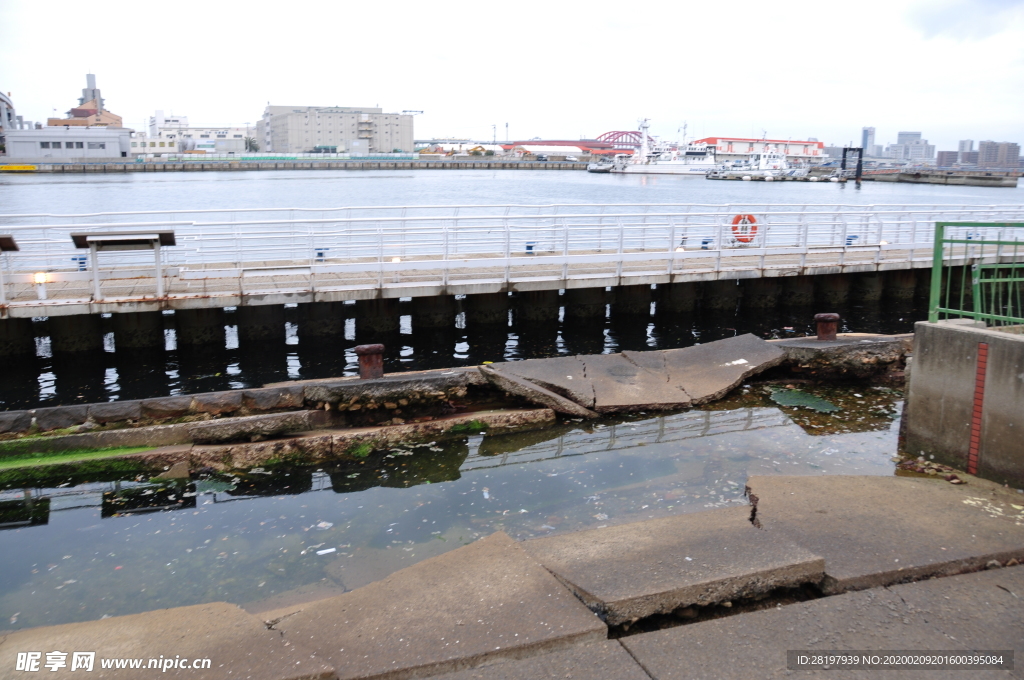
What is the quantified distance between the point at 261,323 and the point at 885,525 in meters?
14.6

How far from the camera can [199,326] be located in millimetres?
16453

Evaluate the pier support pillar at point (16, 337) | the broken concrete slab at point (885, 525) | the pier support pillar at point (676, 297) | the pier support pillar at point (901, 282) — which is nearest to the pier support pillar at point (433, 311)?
the pier support pillar at point (676, 297)

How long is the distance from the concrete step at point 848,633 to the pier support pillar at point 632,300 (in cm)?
1514

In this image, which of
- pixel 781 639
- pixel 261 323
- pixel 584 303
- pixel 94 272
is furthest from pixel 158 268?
pixel 781 639

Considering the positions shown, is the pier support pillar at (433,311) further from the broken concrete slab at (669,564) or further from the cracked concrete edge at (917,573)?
the cracked concrete edge at (917,573)

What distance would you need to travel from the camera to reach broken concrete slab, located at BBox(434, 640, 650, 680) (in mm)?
4234

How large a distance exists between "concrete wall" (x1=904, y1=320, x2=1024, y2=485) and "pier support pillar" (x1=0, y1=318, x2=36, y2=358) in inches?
655

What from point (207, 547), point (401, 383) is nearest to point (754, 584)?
point (207, 547)

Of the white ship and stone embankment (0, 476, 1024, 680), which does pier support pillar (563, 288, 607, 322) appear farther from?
the white ship

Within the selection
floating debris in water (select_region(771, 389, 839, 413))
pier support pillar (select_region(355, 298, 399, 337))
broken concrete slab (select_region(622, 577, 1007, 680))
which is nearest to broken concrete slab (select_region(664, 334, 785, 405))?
floating debris in water (select_region(771, 389, 839, 413))

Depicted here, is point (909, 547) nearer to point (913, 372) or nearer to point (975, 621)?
point (975, 621)

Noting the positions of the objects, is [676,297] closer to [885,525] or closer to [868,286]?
[868,286]

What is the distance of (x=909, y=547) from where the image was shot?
567 centimetres

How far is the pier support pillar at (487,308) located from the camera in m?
18.3
